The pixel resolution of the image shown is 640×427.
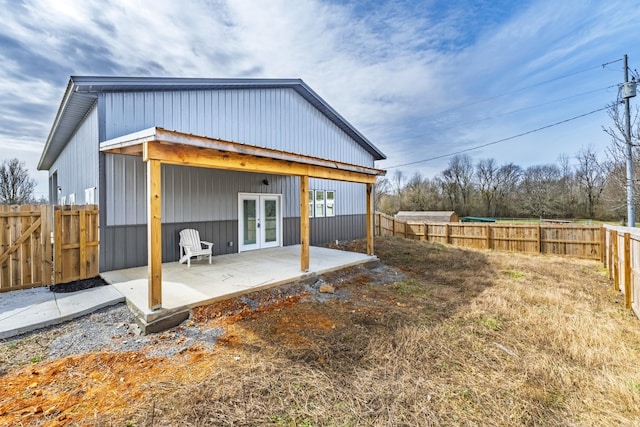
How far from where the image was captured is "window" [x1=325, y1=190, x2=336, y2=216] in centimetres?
1159

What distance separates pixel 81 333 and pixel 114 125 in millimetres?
4492

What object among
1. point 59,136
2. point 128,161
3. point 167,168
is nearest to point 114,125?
point 128,161

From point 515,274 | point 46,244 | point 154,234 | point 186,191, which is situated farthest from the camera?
point 515,274

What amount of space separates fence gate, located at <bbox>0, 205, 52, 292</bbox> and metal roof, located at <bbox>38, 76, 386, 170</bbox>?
264 cm

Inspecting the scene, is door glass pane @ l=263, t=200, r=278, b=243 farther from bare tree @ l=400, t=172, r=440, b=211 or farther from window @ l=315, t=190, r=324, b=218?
bare tree @ l=400, t=172, r=440, b=211

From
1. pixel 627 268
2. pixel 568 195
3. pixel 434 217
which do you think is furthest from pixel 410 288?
pixel 568 195

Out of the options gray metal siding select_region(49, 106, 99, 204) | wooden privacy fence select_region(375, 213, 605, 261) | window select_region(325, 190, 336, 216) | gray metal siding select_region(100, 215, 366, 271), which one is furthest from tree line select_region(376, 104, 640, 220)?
gray metal siding select_region(49, 106, 99, 204)

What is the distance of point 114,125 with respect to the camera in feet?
20.1

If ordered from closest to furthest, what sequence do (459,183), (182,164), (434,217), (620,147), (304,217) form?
1. (182,164)
2. (620,147)
3. (304,217)
4. (434,217)
5. (459,183)

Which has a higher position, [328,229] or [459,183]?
[459,183]

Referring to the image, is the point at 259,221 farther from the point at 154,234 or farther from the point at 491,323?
the point at 491,323

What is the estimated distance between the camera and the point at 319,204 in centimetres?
1126

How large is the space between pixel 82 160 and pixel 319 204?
7605mm

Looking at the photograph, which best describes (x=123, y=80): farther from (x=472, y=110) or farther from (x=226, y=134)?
(x=472, y=110)
